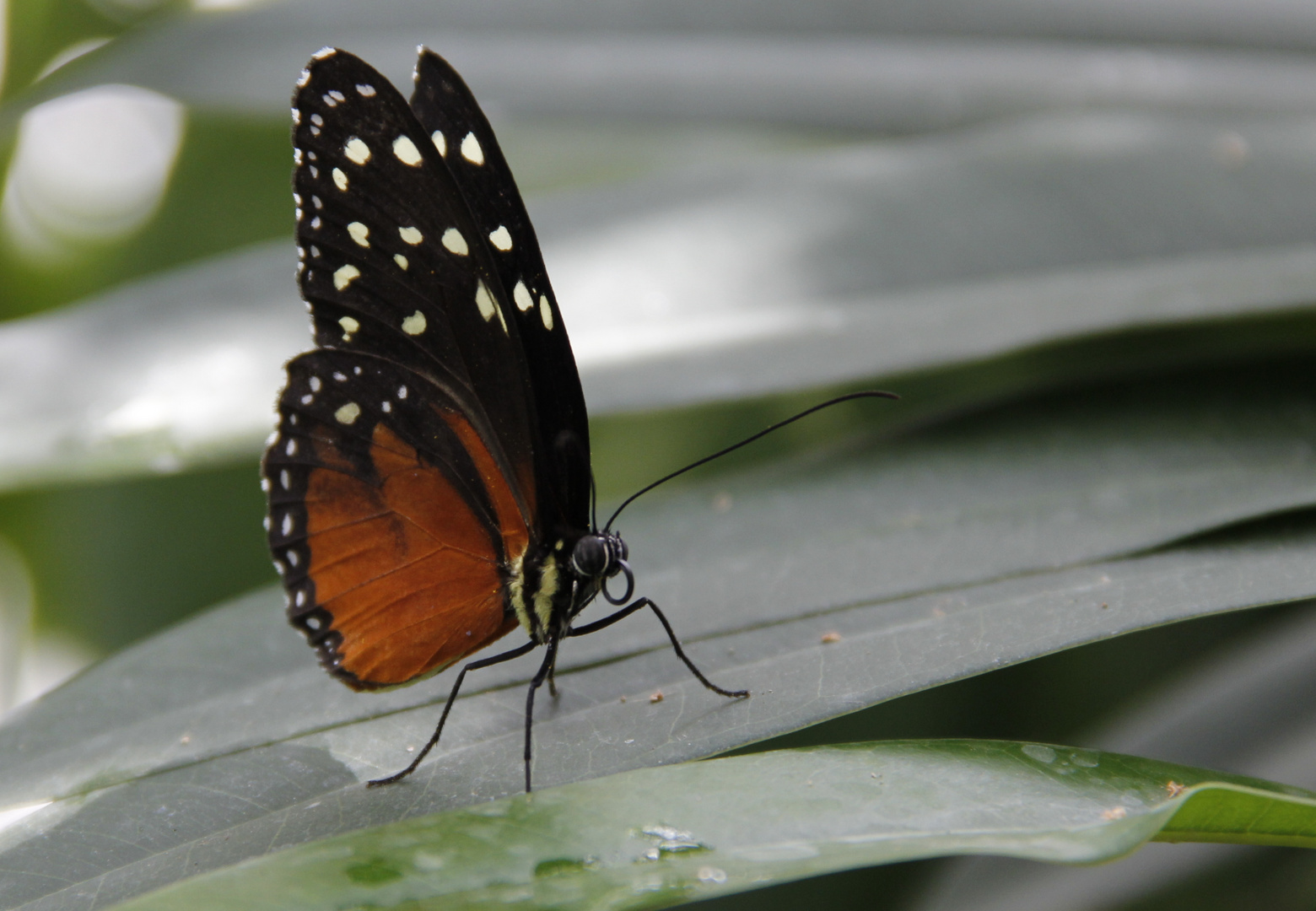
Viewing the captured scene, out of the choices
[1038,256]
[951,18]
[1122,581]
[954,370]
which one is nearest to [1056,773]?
[1122,581]

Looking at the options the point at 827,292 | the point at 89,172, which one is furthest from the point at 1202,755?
the point at 89,172

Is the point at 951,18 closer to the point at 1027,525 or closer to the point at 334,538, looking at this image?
the point at 1027,525

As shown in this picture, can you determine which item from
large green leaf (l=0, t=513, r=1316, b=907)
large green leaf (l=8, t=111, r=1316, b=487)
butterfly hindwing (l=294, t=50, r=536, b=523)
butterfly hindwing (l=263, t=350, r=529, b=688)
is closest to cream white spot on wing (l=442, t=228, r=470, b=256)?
butterfly hindwing (l=294, t=50, r=536, b=523)

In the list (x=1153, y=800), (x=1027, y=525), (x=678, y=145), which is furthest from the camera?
(x=678, y=145)

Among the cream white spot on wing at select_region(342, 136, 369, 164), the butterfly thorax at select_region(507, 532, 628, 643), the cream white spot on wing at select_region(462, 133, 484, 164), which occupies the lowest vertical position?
the butterfly thorax at select_region(507, 532, 628, 643)

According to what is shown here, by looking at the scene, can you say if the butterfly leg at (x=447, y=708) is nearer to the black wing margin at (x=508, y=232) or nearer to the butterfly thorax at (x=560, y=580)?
the butterfly thorax at (x=560, y=580)

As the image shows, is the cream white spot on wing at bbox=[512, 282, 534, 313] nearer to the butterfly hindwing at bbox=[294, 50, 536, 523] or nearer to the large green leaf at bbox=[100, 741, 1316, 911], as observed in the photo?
Answer: the butterfly hindwing at bbox=[294, 50, 536, 523]

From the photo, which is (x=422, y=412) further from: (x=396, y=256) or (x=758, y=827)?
(x=758, y=827)
